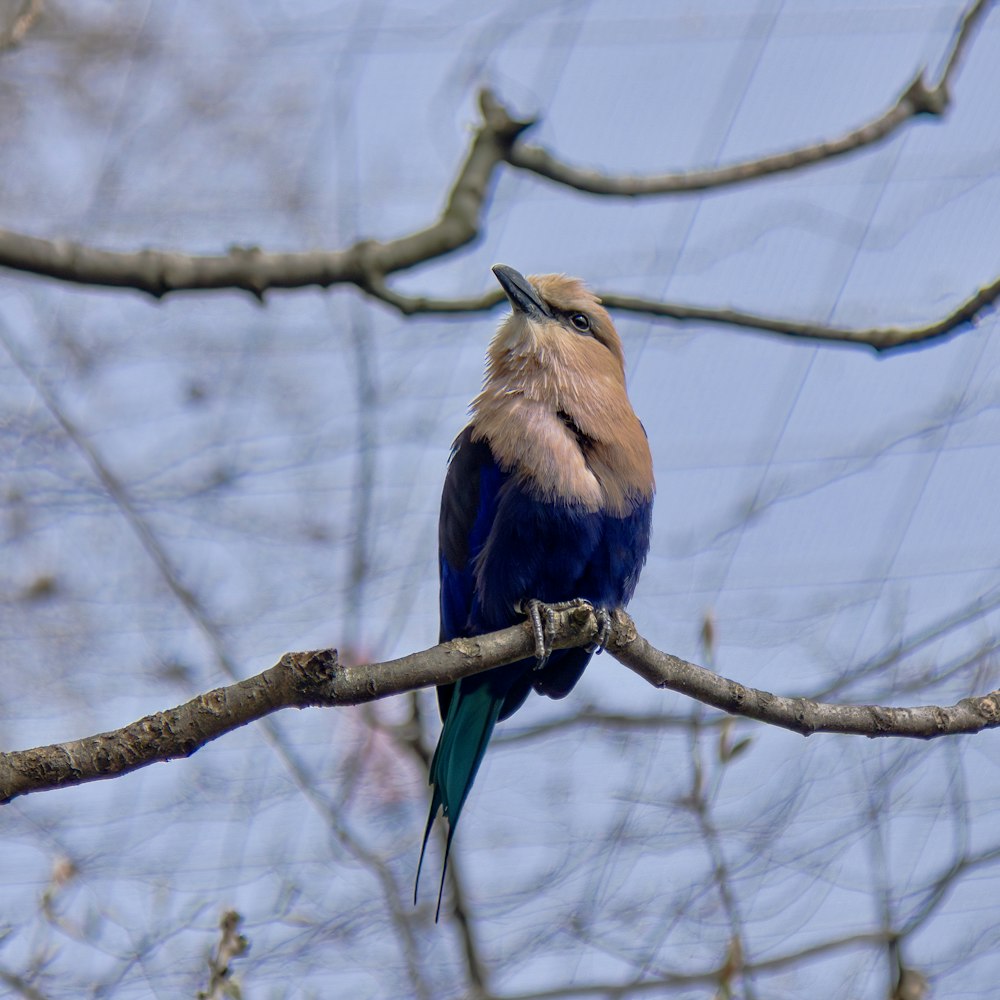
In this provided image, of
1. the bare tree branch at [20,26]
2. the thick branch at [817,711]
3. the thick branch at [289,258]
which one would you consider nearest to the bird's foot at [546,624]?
the thick branch at [817,711]

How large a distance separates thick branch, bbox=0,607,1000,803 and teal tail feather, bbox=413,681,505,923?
1017 mm

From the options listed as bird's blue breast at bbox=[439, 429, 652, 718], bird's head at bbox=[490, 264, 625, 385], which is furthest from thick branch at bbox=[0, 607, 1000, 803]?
bird's head at bbox=[490, 264, 625, 385]

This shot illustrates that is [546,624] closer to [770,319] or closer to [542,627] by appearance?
[542,627]

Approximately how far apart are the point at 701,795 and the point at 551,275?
212cm

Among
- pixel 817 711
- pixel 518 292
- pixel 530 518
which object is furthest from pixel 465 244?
pixel 817 711

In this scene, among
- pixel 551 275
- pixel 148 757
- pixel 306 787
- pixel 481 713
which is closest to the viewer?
pixel 148 757

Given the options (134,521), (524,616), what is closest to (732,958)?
(524,616)

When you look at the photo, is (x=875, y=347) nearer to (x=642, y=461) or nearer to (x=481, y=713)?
(x=642, y=461)

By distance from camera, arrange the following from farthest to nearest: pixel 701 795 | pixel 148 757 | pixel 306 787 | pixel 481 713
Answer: pixel 306 787 → pixel 481 713 → pixel 701 795 → pixel 148 757

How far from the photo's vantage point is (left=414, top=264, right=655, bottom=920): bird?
4078 mm

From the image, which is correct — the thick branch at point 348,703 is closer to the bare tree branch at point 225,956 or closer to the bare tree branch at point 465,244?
the bare tree branch at point 225,956

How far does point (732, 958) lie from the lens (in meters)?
3.50

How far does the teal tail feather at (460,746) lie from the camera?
13.9 ft

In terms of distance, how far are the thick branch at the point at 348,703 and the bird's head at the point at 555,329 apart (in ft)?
5.07
